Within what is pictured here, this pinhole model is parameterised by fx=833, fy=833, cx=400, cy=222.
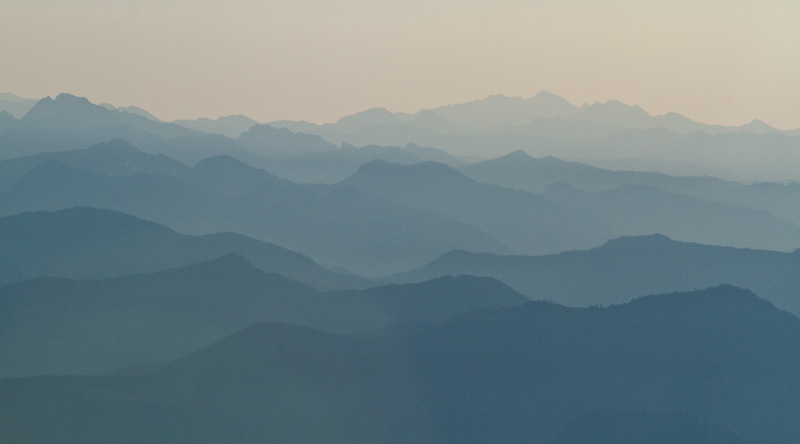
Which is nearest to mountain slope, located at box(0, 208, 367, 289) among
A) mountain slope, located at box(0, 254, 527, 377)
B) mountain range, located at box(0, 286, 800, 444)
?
mountain slope, located at box(0, 254, 527, 377)

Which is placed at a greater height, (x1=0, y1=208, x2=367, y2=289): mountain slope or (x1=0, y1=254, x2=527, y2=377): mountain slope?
(x1=0, y1=208, x2=367, y2=289): mountain slope

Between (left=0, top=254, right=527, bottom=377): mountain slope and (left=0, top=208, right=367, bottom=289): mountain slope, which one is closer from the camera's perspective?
(left=0, top=254, right=527, bottom=377): mountain slope

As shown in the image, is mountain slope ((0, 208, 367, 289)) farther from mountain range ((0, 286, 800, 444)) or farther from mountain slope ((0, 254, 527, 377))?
mountain range ((0, 286, 800, 444))

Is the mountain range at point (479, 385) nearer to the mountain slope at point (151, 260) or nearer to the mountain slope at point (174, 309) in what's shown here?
the mountain slope at point (174, 309)

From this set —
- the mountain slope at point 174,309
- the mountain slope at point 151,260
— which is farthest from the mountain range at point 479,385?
the mountain slope at point 151,260

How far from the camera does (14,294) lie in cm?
15538

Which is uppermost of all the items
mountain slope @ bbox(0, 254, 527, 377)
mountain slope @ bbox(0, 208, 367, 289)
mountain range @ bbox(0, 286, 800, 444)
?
mountain slope @ bbox(0, 208, 367, 289)

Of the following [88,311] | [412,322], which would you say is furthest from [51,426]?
[412,322]

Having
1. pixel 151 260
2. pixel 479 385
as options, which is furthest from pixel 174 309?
pixel 479 385

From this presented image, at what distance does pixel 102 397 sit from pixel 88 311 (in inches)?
1919

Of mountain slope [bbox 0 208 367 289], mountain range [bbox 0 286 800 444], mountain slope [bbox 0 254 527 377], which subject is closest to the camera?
mountain range [bbox 0 286 800 444]

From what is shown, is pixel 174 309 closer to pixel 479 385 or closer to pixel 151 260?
pixel 151 260

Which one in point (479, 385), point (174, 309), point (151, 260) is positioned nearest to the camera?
point (479, 385)

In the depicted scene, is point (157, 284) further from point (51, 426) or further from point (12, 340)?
point (51, 426)
